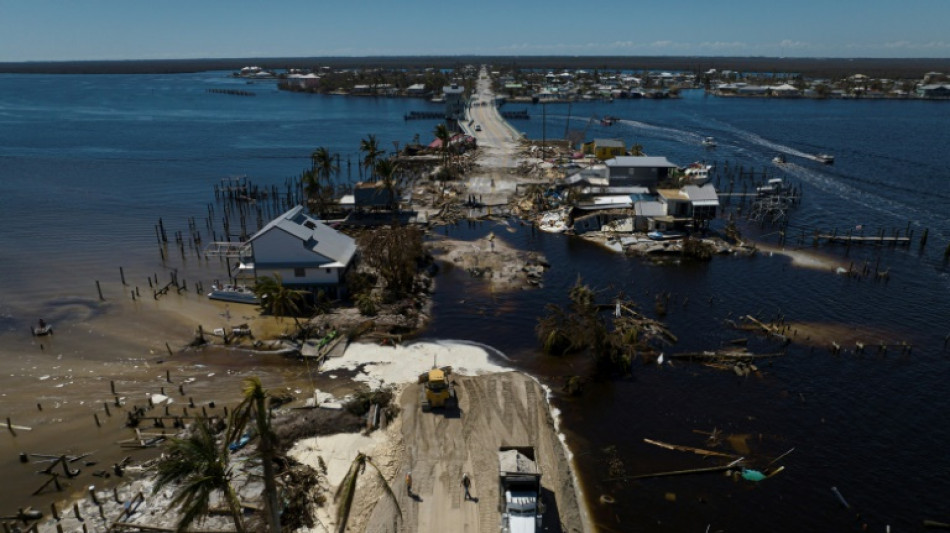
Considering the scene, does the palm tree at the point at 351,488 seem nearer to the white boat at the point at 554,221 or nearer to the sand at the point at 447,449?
the sand at the point at 447,449

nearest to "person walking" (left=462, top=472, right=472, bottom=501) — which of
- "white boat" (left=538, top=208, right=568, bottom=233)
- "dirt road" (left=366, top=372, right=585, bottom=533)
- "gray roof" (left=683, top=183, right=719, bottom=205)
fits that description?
"dirt road" (left=366, top=372, right=585, bottom=533)

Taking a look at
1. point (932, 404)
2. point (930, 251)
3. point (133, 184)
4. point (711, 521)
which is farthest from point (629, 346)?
point (133, 184)

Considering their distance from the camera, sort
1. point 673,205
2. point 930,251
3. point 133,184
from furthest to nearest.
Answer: point 133,184 → point 673,205 → point 930,251

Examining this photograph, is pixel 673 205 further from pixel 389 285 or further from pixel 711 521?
pixel 711 521

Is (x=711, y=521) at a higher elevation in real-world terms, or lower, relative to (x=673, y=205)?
lower

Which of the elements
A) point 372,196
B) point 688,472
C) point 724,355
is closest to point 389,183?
point 372,196

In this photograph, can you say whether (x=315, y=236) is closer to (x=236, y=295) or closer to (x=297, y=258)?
(x=297, y=258)
